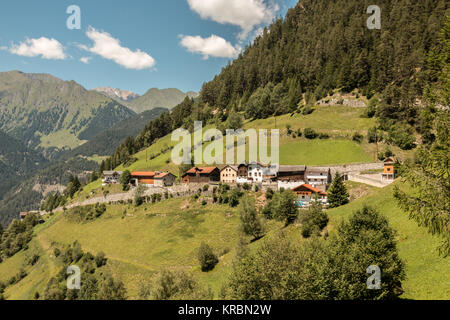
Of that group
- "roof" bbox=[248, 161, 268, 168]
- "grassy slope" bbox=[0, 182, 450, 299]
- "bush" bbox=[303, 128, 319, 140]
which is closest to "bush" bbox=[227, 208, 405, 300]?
"grassy slope" bbox=[0, 182, 450, 299]

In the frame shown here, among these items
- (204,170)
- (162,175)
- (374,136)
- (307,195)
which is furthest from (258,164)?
(374,136)

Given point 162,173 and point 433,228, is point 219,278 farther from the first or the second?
point 162,173

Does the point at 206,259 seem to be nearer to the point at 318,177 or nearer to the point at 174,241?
the point at 174,241

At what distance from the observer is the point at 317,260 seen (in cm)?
2334

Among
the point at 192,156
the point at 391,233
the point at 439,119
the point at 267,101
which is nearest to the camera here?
the point at 439,119

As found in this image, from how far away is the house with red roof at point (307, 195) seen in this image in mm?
67644

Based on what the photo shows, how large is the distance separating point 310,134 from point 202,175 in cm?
4563

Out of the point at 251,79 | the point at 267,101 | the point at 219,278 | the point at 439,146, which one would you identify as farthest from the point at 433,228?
the point at 251,79

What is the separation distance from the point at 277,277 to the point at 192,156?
9915cm

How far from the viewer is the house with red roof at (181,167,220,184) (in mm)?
95562

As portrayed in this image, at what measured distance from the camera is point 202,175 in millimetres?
96062

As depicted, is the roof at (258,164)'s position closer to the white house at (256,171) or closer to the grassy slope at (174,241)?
the white house at (256,171)

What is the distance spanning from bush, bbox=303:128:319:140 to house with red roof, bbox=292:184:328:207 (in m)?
37.2

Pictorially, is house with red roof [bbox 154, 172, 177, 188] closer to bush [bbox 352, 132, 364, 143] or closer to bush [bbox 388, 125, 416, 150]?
bush [bbox 352, 132, 364, 143]
